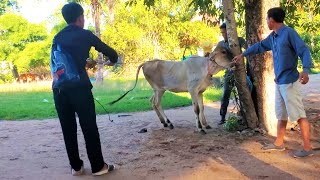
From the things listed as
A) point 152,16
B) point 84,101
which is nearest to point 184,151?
point 84,101

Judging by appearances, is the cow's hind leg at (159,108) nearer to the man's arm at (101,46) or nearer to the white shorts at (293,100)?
the white shorts at (293,100)

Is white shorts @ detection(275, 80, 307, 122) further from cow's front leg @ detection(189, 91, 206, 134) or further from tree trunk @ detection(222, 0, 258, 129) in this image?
cow's front leg @ detection(189, 91, 206, 134)

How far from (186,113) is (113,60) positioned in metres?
5.14

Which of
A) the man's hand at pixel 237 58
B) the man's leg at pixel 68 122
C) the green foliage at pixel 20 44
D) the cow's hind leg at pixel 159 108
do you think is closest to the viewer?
the man's leg at pixel 68 122

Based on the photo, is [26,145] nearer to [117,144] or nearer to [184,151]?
[117,144]

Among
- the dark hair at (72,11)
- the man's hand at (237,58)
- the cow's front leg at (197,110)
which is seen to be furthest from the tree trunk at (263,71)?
the dark hair at (72,11)

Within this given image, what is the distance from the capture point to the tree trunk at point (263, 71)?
6.44 m

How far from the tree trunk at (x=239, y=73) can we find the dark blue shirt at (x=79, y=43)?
2399mm

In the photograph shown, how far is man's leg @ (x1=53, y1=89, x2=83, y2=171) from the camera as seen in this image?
15.9ft

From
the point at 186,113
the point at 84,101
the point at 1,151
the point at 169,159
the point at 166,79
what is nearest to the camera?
the point at 84,101

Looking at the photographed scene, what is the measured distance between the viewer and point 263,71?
646cm

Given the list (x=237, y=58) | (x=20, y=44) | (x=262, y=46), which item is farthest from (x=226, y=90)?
(x=20, y=44)

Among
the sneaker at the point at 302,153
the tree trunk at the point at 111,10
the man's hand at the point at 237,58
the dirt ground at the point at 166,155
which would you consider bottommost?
the dirt ground at the point at 166,155

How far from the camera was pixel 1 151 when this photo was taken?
661 centimetres
